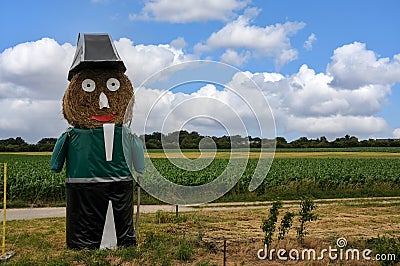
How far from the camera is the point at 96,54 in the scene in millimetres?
7941

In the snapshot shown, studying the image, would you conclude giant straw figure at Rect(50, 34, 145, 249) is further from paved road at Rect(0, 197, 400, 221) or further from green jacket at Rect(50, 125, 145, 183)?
paved road at Rect(0, 197, 400, 221)

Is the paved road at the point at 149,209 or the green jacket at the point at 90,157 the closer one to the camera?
the green jacket at the point at 90,157

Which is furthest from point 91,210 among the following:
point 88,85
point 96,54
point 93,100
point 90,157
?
point 96,54

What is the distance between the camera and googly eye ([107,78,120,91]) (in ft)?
25.8

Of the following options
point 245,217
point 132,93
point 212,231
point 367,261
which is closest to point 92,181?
point 132,93

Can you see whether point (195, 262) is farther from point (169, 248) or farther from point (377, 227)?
point (377, 227)

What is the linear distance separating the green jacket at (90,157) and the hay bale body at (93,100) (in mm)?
160

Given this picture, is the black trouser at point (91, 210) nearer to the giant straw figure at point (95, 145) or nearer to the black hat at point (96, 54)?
the giant straw figure at point (95, 145)

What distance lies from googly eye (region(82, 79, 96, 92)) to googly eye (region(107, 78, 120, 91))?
21 centimetres

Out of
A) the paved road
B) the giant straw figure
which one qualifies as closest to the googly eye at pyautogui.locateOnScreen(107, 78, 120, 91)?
the giant straw figure

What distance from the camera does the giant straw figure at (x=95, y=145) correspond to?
7.82 metres

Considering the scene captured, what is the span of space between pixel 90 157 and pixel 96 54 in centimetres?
151

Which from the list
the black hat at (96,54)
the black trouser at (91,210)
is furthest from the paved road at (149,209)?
the black hat at (96,54)

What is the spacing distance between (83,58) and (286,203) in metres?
9.79
